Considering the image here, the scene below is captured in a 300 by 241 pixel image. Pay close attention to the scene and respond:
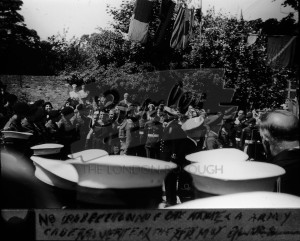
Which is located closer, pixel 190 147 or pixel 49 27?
pixel 49 27

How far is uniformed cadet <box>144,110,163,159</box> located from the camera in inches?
79.0

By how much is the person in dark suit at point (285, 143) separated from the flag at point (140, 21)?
853mm

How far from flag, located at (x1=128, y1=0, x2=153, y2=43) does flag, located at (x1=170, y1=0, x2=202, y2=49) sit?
150mm

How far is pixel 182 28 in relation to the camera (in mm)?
1939

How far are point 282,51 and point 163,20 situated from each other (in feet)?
2.23

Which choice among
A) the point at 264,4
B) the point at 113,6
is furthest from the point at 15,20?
the point at 264,4

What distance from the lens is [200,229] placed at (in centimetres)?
203

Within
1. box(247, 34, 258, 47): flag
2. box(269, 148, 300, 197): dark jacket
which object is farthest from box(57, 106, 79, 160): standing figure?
box(269, 148, 300, 197): dark jacket

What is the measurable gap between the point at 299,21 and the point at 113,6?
3.40 feet

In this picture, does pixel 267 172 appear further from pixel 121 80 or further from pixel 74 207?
pixel 74 207

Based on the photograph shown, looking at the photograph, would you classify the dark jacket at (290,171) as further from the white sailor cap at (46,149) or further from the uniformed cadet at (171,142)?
the white sailor cap at (46,149)

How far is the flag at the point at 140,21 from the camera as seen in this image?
6.29ft

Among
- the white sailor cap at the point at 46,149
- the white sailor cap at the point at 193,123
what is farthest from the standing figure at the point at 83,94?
the white sailor cap at the point at 193,123

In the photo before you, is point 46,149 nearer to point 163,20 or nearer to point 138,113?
point 138,113
